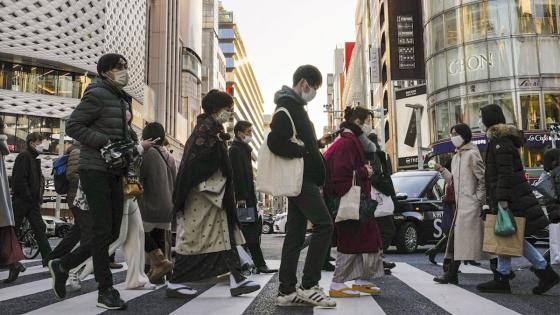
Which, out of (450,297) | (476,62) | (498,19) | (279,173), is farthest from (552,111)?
(279,173)

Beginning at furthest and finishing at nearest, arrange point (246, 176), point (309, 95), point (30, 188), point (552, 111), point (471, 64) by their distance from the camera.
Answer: point (471, 64) → point (552, 111) → point (30, 188) → point (246, 176) → point (309, 95)

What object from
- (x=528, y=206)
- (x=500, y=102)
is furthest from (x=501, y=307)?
(x=500, y=102)

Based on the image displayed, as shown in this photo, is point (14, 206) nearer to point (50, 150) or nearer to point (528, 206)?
point (528, 206)

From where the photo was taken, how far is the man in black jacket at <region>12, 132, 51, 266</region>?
6.53 m

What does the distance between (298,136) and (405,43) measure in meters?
39.1

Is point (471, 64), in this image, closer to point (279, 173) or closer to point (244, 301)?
point (279, 173)

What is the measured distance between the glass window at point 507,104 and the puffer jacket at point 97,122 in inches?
1101

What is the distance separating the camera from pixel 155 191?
18.2ft

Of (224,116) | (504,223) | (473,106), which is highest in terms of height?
(473,106)

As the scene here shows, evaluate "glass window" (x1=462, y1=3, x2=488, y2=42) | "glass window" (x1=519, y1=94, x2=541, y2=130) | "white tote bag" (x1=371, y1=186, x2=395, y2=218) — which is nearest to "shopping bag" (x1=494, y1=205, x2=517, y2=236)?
"white tote bag" (x1=371, y1=186, x2=395, y2=218)

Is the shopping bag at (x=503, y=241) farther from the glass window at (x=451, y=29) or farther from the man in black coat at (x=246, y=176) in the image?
the glass window at (x=451, y=29)

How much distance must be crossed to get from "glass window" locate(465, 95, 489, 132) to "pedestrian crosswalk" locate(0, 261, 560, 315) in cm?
2631

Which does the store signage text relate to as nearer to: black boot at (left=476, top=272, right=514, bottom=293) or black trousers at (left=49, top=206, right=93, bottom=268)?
black boot at (left=476, top=272, right=514, bottom=293)

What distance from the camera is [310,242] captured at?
13.2ft
